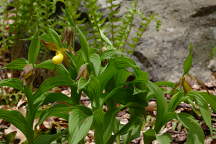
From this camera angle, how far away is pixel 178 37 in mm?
3947

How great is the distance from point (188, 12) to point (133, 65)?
253 centimetres

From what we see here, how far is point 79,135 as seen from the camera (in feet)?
5.45

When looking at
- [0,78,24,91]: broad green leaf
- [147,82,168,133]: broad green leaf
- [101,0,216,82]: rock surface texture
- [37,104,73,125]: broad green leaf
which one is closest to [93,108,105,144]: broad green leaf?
[37,104,73,125]: broad green leaf

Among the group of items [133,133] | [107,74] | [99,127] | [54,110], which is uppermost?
[107,74]

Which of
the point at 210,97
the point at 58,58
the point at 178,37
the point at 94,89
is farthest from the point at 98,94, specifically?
the point at 178,37

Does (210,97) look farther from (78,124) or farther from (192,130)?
(78,124)

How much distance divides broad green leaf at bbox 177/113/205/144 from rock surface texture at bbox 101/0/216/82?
1898 mm

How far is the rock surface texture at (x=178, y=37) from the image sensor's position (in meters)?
3.79

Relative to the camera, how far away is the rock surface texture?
3.79 metres

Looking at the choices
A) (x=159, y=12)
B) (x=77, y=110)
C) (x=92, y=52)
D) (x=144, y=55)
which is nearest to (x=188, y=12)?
(x=159, y=12)

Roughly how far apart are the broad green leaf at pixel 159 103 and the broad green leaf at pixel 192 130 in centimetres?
8

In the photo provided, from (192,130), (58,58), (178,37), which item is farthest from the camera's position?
(178,37)

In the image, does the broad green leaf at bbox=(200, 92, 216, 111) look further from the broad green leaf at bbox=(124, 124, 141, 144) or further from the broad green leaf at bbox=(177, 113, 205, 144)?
the broad green leaf at bbox=(124, 124, 141, 144)

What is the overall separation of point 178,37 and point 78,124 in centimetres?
247
